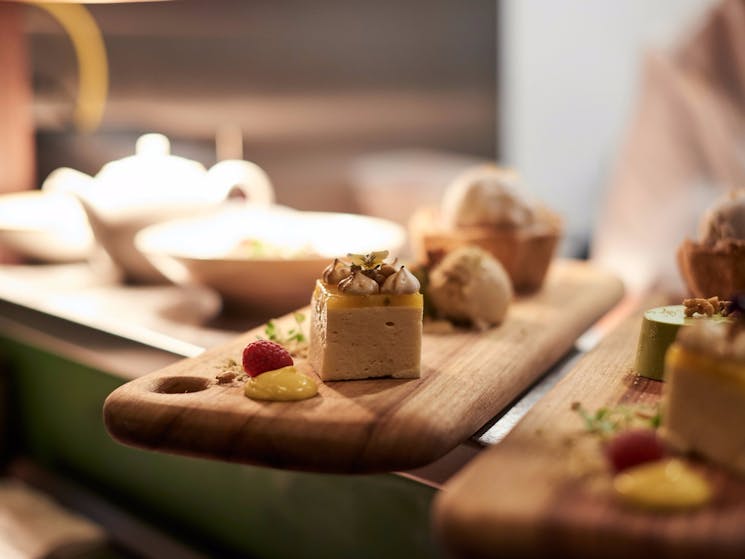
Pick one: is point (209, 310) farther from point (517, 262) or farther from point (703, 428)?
point (703, 428)

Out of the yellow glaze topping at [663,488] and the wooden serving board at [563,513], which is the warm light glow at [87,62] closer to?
the wooden serving board at [563,513]

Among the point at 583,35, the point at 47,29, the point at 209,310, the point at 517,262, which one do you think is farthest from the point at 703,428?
the point at 583,35

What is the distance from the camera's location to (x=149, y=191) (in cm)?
195

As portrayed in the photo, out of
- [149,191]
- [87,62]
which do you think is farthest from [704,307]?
A: [87,62]

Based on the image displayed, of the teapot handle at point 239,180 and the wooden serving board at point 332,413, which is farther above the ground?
the teapot handle at point 239,180

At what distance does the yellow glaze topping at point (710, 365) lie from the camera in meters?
0.86

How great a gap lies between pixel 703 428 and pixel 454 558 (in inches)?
11.6

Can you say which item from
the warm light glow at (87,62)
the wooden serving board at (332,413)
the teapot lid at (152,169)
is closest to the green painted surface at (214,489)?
the wooden serving board at (332,413)

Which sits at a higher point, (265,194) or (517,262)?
(265,194)

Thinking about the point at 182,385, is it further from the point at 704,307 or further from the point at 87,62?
the point at 87,62

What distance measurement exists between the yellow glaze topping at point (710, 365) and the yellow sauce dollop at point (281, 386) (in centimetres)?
44

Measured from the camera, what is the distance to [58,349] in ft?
6.31

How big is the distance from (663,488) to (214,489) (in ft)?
3.90

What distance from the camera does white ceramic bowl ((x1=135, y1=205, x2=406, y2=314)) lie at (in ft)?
5.42
